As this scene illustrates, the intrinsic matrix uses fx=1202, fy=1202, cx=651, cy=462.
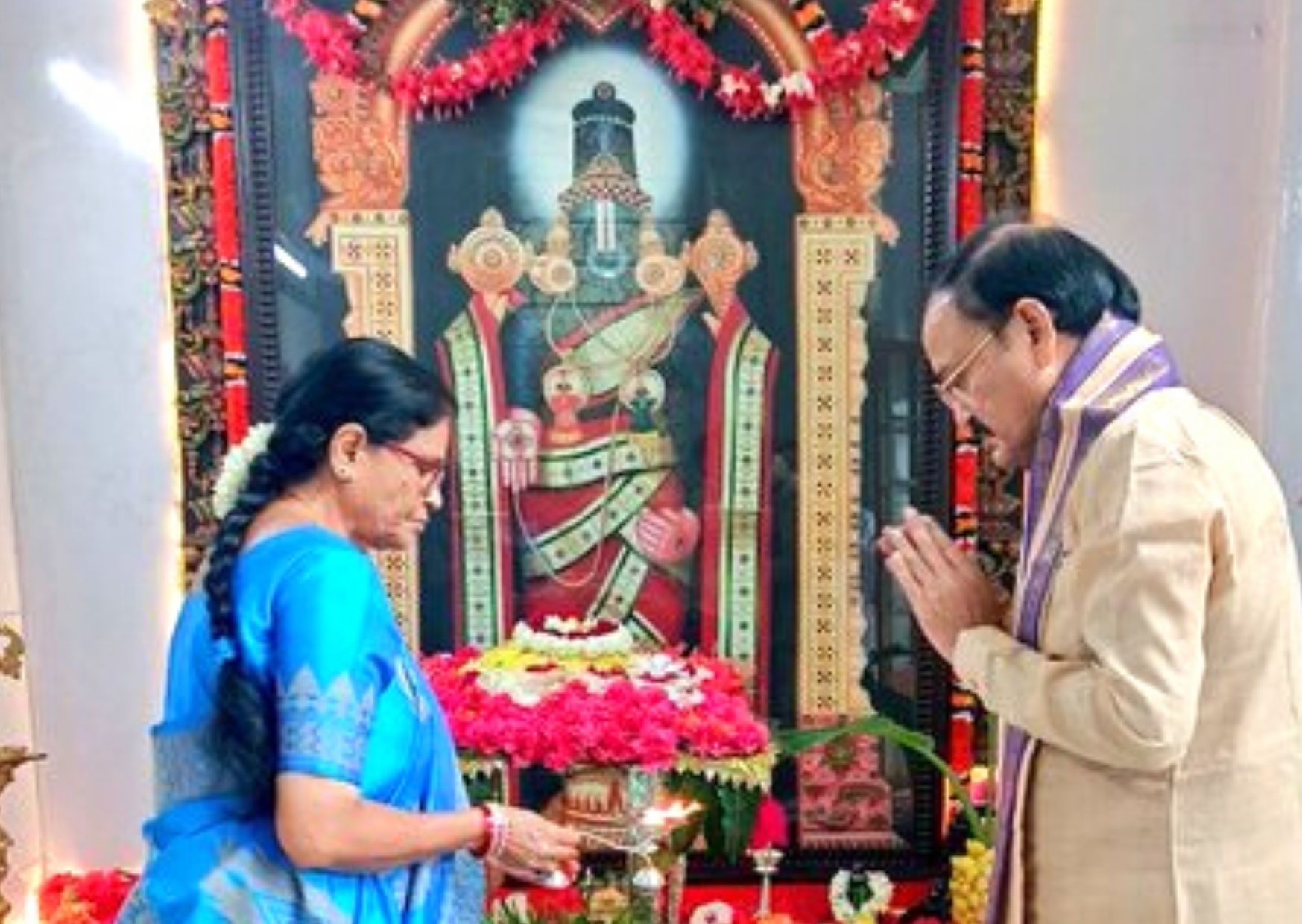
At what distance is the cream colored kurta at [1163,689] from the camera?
1241mm

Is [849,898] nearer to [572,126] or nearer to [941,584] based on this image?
[941,584]

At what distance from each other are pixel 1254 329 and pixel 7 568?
9.74 ft

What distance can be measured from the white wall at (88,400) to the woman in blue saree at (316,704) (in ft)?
4.86

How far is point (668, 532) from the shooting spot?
2.87m

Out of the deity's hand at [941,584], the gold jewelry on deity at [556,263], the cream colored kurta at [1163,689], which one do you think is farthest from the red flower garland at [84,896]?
the cream colored kurta at [1163,689]

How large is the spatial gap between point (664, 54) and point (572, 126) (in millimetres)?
262

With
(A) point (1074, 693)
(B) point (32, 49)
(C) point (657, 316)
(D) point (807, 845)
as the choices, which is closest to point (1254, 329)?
(C) point (657, 316)

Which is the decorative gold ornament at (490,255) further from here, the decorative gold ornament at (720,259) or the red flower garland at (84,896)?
the red flower garland at (84,896)

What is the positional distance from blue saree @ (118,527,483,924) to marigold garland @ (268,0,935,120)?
62.5 inches

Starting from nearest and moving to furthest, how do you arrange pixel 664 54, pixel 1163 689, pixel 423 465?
pixel 1163 689 → pixel 423 465 → pixel 664 54

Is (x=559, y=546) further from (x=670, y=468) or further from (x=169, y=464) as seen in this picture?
(x=169, y=464)

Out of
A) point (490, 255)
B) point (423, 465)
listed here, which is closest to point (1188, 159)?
point (490, 255)

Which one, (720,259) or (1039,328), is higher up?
(720,259)

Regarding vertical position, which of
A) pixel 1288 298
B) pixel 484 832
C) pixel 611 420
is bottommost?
pixel 484 832
